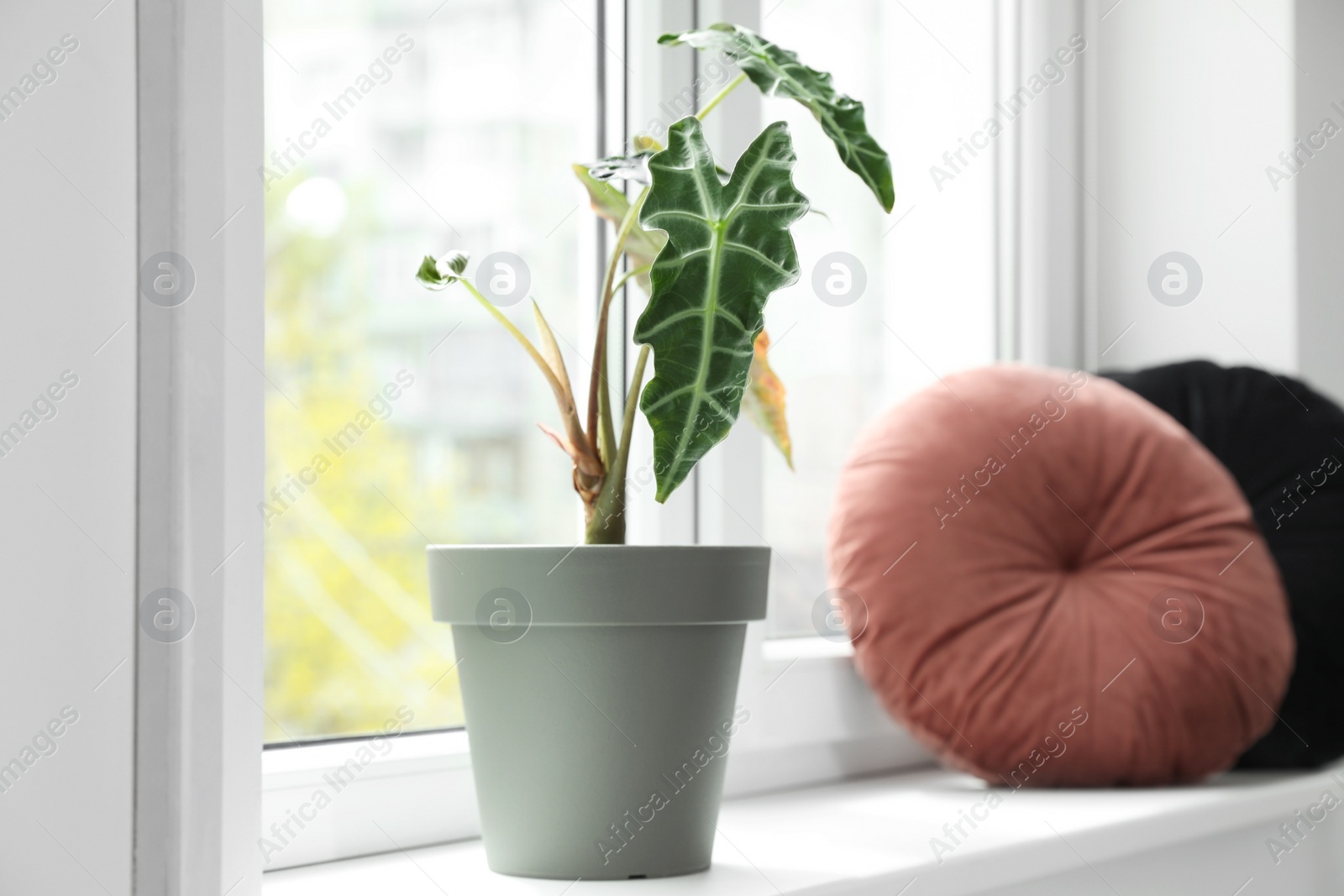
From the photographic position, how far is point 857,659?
1.24m

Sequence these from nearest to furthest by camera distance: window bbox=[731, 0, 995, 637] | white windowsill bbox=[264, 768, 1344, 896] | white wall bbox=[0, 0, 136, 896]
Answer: white wall bbox=[0, 0, 136, 896] < white windowsill bbox=[264, 768, 1344, 896] < window bbox=[731, 0, 995, 637]

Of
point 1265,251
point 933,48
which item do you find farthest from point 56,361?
point 1265,251

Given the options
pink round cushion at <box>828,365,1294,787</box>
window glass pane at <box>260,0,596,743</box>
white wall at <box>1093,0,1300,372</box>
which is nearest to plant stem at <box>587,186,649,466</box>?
window glass pane at <box>260,0,596,743</box>

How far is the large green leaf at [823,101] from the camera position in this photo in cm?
75

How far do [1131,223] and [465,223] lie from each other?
1.09 m

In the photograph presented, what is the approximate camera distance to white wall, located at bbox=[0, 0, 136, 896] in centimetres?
59

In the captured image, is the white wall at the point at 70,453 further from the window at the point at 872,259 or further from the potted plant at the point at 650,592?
the window at the point at 872,259

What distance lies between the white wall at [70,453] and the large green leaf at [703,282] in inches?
11.9

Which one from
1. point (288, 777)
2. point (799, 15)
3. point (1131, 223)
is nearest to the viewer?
point (288, 777)

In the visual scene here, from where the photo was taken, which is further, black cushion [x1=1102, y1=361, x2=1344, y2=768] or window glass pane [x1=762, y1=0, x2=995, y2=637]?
window glass pane [x1=762, y1=0, x2=995, y2=637]

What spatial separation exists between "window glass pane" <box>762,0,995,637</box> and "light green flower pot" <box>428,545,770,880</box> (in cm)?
58

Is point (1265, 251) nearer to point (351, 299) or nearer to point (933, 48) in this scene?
point (933, 48)

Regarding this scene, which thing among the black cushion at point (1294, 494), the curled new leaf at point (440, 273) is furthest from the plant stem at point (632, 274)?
the black cushion at point (1294, 494)

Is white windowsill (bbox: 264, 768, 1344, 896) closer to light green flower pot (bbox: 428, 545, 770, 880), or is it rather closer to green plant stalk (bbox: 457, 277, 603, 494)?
light green flower pot (bbox: 428, 545, 770, 880)
